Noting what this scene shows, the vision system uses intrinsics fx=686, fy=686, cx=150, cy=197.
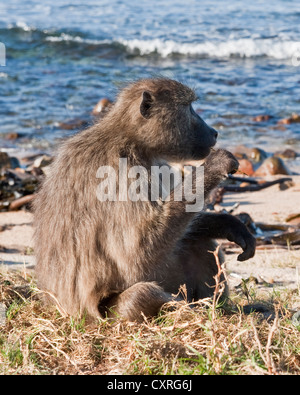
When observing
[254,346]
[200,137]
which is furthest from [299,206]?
[254,346]

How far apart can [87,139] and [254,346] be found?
162cm

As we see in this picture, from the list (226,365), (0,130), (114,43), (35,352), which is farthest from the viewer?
(114,43)

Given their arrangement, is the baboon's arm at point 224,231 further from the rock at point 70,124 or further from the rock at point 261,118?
the rock at point 261,118

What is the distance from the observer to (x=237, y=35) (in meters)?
17.9

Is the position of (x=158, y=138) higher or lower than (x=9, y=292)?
higher

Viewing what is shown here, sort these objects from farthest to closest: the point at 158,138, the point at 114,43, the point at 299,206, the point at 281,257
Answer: the point at 114,43, the point at 299,206, the point at 281,257, the point at 158,138

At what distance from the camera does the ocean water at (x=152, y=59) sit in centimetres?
1149

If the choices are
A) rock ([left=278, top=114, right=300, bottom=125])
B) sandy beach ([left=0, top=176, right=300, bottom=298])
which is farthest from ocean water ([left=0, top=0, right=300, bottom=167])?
sandy beach ([left=0, top=176, right=300, bottom=298])

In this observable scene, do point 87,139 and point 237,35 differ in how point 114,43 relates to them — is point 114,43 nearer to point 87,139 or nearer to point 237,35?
point 237,35

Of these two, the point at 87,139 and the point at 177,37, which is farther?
the point at 177,37

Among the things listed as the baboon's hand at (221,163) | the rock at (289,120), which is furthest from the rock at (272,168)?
the baboon's hand at (221,163)

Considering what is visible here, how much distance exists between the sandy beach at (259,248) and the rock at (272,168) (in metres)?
0.15

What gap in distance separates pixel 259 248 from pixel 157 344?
2960 millimetres

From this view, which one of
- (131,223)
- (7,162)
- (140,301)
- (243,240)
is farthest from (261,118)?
(140,301)
